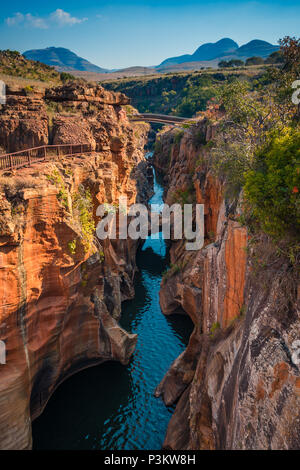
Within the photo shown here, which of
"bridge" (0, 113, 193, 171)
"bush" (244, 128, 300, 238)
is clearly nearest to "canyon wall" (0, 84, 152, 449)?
"bridge" (0, 113, 193, 171)

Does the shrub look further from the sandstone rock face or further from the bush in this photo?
the bush

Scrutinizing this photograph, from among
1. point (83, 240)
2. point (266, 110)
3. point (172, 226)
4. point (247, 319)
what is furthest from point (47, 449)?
point (172, 226)

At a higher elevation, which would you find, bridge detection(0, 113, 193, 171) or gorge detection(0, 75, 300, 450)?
bridge detection(0, 113, 193, 171)

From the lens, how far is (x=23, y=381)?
14836mm

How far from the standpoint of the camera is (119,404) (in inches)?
738

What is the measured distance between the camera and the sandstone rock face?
26.7 feet

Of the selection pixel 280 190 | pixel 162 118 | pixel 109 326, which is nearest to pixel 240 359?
pixel 280 190

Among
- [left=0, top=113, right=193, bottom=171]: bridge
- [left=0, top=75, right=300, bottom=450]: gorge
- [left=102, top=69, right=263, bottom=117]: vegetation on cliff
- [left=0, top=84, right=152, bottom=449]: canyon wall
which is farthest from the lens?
[left=102, top=69, right=263, bottom=117]: vegetation on cliff

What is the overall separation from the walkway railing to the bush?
11531 millimetres

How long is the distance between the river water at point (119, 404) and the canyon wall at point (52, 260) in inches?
29.1

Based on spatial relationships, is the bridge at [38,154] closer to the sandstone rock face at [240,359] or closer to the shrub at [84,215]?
the shrub at [84,215]

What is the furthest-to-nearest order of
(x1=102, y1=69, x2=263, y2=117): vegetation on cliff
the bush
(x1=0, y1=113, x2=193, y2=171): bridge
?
(x1=102, y1=69, x2=263, y2=117): vegetation on cliff < (x1=0, y1=113, x2=193, y2=171): bridge < the bush

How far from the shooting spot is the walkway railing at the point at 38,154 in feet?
56.5

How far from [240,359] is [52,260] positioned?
9.75m
